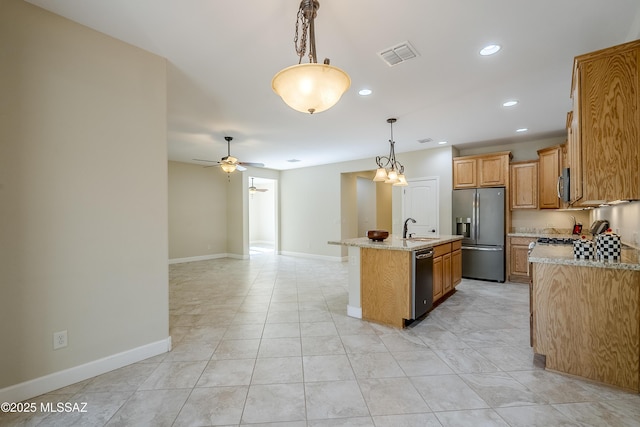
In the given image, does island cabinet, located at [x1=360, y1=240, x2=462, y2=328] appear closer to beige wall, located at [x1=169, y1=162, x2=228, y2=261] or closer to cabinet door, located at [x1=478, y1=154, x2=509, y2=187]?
cabinet door, located at [x1=478, y1=154, x2=509, y2=187]

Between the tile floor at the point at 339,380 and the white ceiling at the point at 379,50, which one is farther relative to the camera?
the white ceiling at the point at 379,50

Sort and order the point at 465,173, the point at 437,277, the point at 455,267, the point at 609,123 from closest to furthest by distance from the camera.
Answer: the point at 609,123, the point at 437,277, the point at 455,267, the point at 465,173

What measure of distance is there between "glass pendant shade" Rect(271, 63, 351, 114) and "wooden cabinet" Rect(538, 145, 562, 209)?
16.8 ft

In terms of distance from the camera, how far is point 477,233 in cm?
540

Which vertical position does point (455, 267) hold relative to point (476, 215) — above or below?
below

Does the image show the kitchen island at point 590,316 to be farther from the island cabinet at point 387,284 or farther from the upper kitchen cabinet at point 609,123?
the island cabinet at point 387,284

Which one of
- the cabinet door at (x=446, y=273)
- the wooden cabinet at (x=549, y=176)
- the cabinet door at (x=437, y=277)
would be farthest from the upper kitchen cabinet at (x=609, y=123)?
the wooden cabinet at (x=549, y=176)

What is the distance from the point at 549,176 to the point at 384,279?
3.92 m

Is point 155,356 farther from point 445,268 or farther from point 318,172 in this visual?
point 318,172

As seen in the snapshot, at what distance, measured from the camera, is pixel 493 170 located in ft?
17.6

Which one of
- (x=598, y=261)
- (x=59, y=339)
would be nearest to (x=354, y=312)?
(x=598, y=261)

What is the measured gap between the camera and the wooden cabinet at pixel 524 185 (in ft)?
16.9

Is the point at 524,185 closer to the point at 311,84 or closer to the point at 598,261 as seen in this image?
the point at 598,261

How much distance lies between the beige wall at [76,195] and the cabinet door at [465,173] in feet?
17.4
